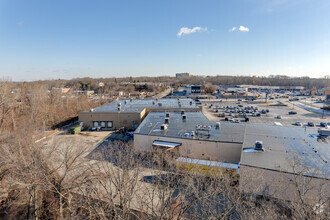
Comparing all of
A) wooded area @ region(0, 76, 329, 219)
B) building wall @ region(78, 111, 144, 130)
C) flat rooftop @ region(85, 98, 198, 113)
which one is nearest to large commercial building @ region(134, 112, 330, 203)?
wooded area @ region(0, 76, 329, 219)

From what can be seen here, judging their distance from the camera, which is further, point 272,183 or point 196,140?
point 196,140

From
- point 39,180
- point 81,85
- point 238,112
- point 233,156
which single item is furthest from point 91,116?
point 81,85

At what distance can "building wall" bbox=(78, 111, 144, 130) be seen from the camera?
2766cm

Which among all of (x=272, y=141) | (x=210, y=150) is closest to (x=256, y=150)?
(x=272, y=141)

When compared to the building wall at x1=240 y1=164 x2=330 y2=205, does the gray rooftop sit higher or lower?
higher

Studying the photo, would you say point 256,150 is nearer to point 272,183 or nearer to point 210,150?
point 272,183

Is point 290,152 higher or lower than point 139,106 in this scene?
lower

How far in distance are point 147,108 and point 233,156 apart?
62.5 ft

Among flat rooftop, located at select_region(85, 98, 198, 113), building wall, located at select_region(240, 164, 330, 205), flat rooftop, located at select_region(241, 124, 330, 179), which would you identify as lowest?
building wall, located at select_region(240, 164, 330, 205)

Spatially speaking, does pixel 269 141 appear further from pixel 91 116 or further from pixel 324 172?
pixel 91 116

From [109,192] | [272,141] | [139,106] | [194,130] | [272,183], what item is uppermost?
[139,106]

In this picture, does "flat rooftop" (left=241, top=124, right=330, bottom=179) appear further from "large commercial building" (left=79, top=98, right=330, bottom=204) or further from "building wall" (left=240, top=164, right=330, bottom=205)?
"building wall" (left=240, top=164, right=330, bottom=205)

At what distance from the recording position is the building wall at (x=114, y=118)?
27.7 m

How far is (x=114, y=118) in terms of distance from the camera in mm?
27781
